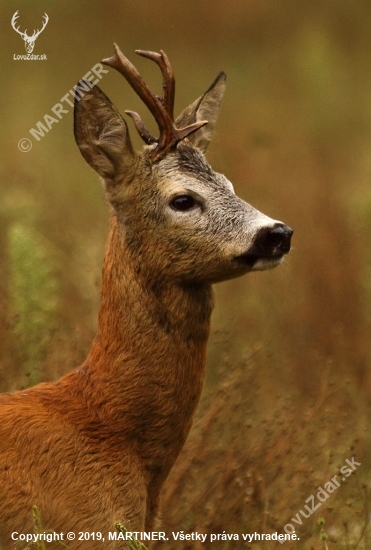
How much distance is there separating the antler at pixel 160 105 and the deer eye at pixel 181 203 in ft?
0.75

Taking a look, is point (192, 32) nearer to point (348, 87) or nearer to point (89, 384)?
point (348, 87)

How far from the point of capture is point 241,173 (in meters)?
9.44

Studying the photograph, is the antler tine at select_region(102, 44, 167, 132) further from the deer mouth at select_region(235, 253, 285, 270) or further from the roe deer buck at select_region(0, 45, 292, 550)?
the deer mouth at select_region(235, 253, 285, 270)

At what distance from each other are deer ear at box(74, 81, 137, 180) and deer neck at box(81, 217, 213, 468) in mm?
356

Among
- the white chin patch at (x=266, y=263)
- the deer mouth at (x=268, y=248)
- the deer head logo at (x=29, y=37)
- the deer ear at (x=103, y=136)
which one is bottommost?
the white chin patch at (x=266, y=263)

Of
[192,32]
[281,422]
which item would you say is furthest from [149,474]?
[192,32]

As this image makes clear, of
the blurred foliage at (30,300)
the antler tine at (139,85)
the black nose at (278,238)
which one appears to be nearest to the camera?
the black nose at (278,238)

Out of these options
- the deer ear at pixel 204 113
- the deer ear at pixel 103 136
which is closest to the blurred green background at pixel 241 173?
the deer ear at pixel 204 113

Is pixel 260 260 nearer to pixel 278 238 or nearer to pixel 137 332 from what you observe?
pixel 278 238

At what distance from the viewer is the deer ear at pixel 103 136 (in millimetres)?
5359

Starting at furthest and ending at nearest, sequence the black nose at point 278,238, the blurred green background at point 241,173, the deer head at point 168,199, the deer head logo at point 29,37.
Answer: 1. the deer head logo at point 29,37
2. the blurred green background at point 241,173
3. the deer head at point 168,199
4. the black nose at point 278,238

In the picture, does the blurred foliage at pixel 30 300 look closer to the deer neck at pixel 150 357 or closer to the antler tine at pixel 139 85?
the deer neck at pixel 150 357

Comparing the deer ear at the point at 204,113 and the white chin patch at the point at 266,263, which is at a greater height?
the deer ear at the point at 204,113

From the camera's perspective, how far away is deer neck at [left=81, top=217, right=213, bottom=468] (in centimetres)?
527
